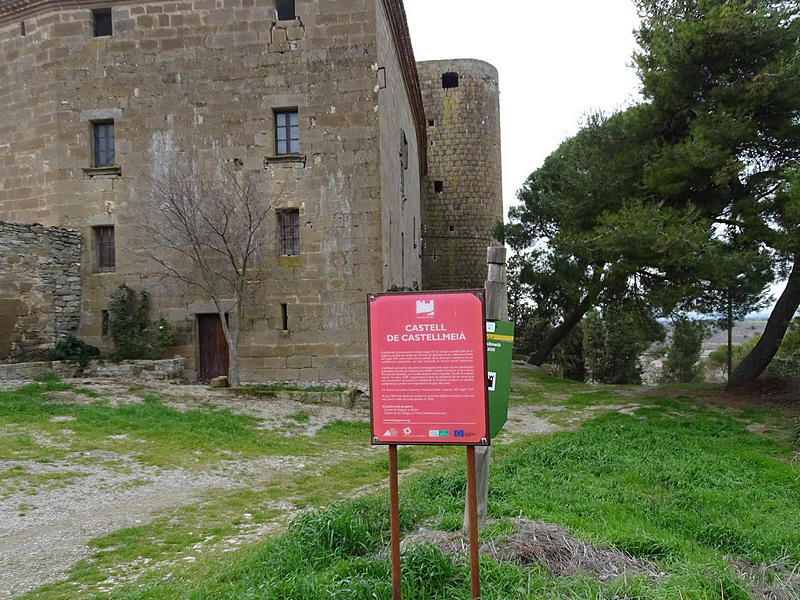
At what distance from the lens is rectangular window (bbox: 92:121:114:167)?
13711 mm

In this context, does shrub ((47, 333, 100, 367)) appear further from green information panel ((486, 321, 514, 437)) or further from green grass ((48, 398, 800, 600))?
green information panel ((486, 321, 514, 437))

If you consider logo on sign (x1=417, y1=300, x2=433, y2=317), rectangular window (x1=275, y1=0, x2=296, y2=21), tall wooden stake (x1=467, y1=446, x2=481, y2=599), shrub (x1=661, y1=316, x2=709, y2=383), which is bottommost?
shrub (x1=661, y1=316, x2=709, y2=383)

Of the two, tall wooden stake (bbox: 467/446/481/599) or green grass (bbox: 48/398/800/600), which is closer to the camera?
tall wooden stake (bbox: 467/446/481/599)

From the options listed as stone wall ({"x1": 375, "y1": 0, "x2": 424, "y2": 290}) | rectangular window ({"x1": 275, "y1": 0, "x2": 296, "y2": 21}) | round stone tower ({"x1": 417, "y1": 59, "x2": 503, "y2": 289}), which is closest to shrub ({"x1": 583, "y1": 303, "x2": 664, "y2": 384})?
round stone tower ({"x1": 417, "y1": 59, "x2": 503, "y2": 289})

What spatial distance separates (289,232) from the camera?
13.0 m

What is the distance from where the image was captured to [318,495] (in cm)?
605

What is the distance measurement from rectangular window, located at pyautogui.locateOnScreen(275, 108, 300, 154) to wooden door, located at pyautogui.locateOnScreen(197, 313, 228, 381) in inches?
170

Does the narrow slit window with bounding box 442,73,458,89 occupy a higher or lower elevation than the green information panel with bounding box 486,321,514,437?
higher

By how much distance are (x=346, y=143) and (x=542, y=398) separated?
25.4 ft

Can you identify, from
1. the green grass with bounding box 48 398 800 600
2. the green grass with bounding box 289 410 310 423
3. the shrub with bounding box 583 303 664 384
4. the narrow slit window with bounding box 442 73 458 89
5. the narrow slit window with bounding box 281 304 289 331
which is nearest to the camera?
the green grass with bounding box 48 398 800 600

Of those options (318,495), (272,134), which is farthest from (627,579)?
(272,134)

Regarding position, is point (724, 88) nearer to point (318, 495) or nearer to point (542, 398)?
point (542, 398)

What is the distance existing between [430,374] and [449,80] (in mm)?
25753

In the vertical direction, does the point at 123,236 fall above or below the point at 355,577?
above
